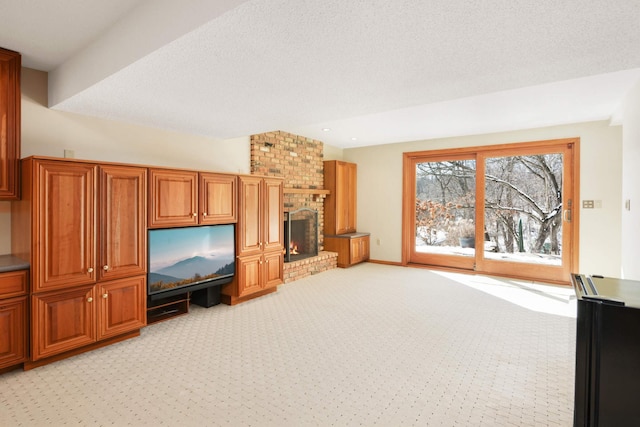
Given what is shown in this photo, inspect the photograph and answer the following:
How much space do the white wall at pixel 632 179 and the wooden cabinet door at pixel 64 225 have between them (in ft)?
15.2

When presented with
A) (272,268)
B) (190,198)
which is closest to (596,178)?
(272,268)

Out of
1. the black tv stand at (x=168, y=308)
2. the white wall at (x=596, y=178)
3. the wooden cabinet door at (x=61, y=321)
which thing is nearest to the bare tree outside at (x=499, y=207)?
the white wall at (x=596, y=178)

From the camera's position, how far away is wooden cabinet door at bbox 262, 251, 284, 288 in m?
4.36

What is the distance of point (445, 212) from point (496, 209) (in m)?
0.87

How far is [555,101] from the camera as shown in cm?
377

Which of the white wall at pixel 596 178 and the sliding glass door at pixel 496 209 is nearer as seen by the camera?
the white wall at pixel 596 178

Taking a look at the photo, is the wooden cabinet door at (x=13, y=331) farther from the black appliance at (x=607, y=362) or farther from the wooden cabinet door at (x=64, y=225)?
the black appliance at (x=607, y=362)

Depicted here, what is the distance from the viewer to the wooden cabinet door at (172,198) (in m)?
3.16

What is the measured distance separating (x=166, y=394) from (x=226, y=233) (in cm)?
200

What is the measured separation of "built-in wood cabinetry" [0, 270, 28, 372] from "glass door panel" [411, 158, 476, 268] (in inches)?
227

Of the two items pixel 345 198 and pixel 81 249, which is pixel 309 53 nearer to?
pixel 81 249

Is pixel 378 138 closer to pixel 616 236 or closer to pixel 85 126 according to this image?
pixel 616 236

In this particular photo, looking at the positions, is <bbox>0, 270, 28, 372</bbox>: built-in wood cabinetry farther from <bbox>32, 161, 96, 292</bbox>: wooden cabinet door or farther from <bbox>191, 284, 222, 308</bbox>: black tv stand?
<bbox>191, 284, 222, 308</bbox>: black tv stand

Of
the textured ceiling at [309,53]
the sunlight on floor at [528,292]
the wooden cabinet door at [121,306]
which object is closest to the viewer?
the textured ceiling at [309,53]
